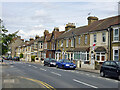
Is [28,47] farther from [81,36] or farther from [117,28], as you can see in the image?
[117,28]

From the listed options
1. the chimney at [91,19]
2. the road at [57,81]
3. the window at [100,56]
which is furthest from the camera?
the chimney at [91,19]

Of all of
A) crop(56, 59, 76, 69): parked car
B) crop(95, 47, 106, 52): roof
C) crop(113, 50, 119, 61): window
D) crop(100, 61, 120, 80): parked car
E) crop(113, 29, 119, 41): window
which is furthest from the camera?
crop(95, 47, 106, 52): roof

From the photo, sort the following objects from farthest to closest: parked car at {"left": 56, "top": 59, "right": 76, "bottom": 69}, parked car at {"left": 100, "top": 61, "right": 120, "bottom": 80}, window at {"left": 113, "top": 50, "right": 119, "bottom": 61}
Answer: parked car at {"left": 56, "top": 59, "right": 76, "bottom": 69} → window at {"left": 113, "top": 50, "right": 119, "bottom": 61} → parked car at {"left": 100, "top": 61, "right": 120, "bottom": 80}

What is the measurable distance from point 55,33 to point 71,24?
512cm

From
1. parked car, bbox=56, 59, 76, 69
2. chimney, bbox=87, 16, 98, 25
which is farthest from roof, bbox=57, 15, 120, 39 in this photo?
parked car, bbox=56, 59, 76, 69

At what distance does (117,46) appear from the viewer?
27734 mm

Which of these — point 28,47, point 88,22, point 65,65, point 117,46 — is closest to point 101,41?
point 117,46

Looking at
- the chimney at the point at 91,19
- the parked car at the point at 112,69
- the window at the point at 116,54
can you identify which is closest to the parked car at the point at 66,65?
the window at the point at 116,54

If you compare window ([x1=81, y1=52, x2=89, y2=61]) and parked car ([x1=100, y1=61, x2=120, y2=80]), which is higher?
window ([x1=81, y1=52, x2=89, y2=61])

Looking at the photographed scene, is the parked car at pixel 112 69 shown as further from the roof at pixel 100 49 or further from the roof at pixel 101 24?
the roof at pixel 100 49

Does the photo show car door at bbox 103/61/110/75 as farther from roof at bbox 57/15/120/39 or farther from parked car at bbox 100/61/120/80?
roof at bbox 57/15/120/39

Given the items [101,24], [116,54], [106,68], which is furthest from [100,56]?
[106,68]

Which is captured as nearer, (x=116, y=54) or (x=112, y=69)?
(x=112, y=69)

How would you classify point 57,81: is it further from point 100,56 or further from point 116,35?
point 100,56
